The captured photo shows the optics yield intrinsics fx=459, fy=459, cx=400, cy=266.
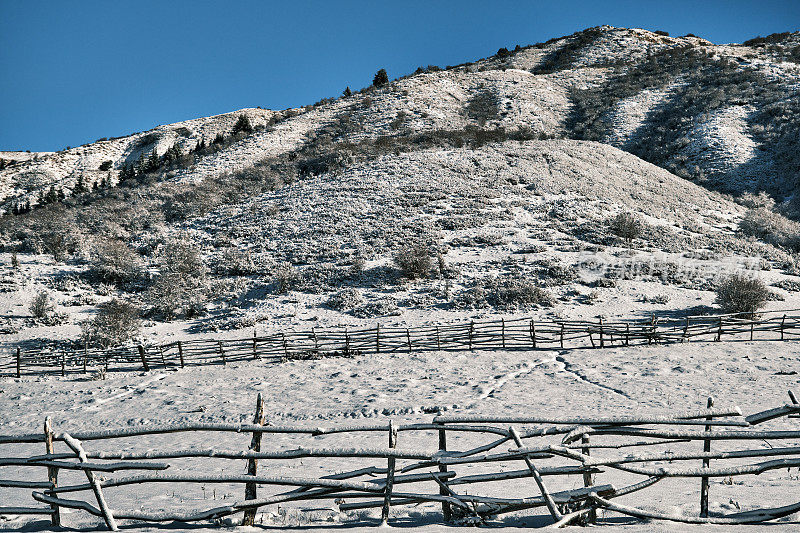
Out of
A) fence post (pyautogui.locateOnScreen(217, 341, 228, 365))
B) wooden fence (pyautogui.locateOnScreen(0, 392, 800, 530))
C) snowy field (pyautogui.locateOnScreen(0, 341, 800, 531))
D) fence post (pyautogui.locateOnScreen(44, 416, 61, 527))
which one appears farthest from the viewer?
fence post (pyautogui.locateOnScreen(217, 341, 228, 365))

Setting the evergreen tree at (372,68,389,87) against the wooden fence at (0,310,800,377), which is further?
the evergreen tree at (372,68,389,87)

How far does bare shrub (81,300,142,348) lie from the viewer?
19.1 meters

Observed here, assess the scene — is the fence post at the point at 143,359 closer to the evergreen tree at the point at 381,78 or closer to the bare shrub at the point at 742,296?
the bare shrub at the point at 742,296

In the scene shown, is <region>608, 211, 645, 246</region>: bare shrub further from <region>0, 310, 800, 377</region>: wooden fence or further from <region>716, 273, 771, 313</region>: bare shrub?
<region>0, 310, 800, 377</region>: wooden fence

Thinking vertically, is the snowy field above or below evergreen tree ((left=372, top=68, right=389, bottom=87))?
below

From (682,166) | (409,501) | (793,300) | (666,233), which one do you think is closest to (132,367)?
(409,501)

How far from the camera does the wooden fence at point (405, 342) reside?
55.7ft

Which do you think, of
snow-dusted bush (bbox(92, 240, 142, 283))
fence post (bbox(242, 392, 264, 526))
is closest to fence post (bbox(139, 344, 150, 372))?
snow-dusted bush (bbox(92, 240, 142, 283))

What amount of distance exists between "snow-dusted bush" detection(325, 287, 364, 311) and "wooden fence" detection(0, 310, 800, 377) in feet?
12.2

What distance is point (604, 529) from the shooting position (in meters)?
4.20

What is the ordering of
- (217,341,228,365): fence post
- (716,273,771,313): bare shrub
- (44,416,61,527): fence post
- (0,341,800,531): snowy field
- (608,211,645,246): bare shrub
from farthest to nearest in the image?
1. (608,211,645,246): bare shrub
2. (716,273,771,313): bare shrub
3. (217,341,228,365): fence post
4. (0,341,800,531): snowy field
5. (44,416,61,527): fence post

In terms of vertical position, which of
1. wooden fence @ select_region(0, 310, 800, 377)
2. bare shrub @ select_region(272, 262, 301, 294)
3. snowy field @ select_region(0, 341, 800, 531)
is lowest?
snowy field @ select_region(0, 341, 800, 531)

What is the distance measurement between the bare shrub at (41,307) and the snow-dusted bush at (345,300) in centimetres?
1329

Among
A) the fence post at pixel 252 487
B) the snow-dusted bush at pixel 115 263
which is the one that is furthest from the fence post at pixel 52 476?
the snow-dusted bush at pixel 115 263
